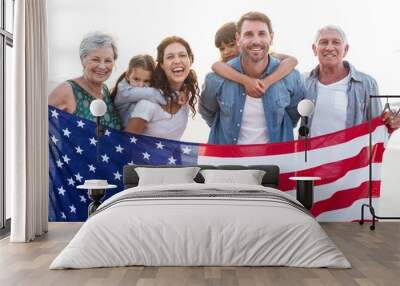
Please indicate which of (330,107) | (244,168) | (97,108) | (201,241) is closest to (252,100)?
(244,168)

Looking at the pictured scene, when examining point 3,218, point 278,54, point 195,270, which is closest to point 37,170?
point 3,218

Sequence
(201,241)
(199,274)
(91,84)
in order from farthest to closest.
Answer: (91,84)
(201,241)
(199,274)

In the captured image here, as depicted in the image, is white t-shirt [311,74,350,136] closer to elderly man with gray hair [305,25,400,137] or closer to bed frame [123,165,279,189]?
elderly man with gray hair [305,25,400,137]

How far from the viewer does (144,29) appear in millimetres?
7203

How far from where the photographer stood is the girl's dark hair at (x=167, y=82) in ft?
23.5

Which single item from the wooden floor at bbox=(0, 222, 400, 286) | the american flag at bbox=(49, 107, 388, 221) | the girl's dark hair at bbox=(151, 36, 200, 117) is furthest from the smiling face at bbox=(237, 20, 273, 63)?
the wooden floor at bbox=(0, 222, 400, 286)

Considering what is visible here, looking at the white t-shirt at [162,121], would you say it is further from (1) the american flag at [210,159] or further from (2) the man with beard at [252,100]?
(2) the man with beard at [252,100]

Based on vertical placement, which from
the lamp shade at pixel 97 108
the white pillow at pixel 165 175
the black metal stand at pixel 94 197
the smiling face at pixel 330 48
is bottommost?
the black metal stand at pixel 94 197

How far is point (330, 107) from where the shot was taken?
712 cm

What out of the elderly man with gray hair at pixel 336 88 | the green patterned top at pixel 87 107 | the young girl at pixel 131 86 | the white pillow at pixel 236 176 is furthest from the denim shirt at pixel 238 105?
the green patterned top at pixel 87 107

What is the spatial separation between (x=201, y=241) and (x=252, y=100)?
3064 mm

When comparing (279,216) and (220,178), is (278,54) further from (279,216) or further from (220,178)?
(279,216)

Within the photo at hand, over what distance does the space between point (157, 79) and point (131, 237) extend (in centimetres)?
313

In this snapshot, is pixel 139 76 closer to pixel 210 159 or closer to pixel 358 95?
pixel 210 159
